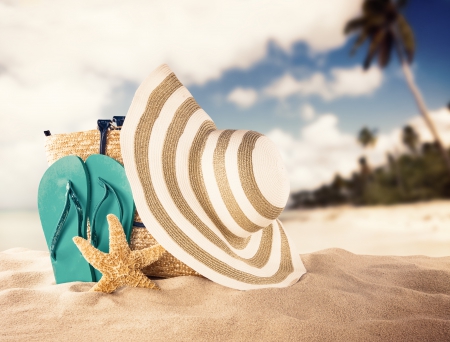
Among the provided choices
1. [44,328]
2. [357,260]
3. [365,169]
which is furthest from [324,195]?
[44,328]

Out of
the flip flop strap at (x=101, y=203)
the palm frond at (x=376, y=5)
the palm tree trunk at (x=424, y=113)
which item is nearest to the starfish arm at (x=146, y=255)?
the flip flop strap at (x=101, y=203)

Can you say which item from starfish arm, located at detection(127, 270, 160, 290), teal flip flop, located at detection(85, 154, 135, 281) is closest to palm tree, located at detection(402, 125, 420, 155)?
teal flip flop, located at detection(85, 154, 135, 281)

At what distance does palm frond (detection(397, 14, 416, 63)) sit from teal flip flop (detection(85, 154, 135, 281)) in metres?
11.0

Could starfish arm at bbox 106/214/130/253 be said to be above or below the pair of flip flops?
below

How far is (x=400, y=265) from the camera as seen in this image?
7.38 ft

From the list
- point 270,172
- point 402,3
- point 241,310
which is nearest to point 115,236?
point 241,310

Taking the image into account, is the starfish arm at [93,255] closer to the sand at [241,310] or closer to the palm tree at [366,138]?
the sand at [241,310]

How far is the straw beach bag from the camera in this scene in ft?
6.53

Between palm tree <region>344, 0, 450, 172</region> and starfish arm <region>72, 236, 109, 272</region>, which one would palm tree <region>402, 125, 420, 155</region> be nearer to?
palm tree <region>344, 0, 450, 172</region>

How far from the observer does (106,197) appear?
1951mm

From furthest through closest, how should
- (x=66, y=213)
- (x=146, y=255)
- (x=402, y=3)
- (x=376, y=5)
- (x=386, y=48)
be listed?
(x=386, y=48), (x=376, y=5), (x=402, y=3), (x=66, y=213), (x=146, y=255)

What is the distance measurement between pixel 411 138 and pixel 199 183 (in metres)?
8.87

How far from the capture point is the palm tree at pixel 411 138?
922 cm

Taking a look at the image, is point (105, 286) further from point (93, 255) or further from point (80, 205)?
point (80, 205)
